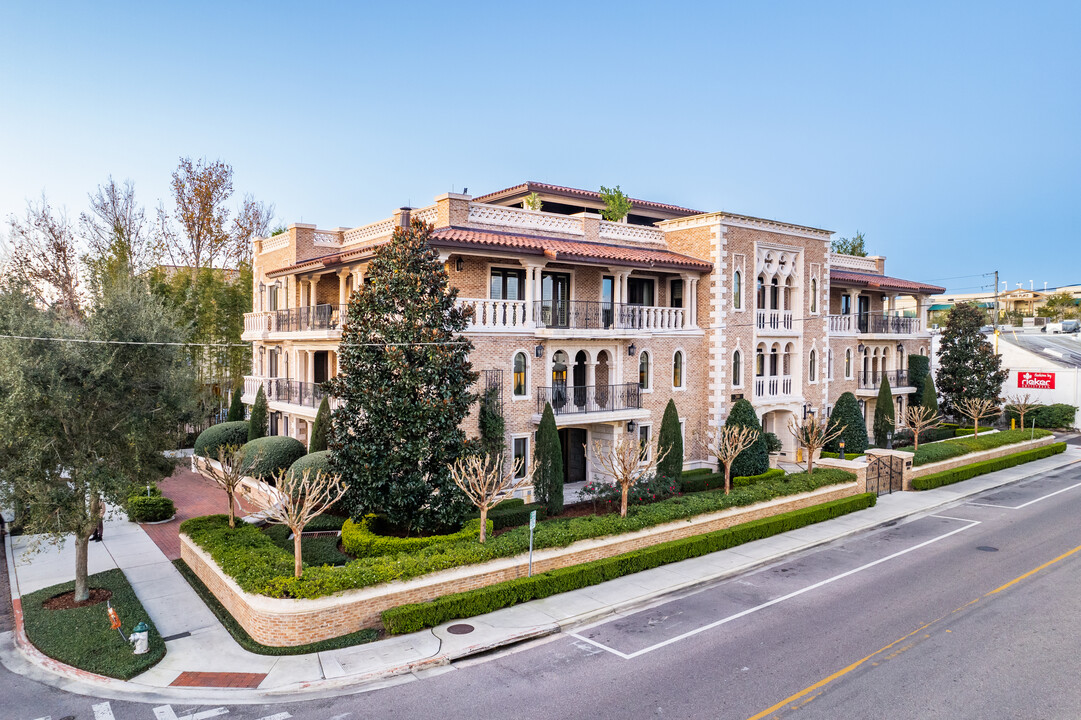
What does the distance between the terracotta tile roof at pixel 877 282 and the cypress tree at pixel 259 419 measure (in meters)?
27.0

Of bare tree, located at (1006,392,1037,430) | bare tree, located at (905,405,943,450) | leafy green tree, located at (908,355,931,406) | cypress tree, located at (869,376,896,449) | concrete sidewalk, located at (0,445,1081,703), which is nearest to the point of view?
concrete sidewalk, located at (0,445,1081,703)

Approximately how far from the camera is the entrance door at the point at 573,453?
26.0m

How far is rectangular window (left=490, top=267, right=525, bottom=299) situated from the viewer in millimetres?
23075

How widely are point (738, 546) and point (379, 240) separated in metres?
16.4

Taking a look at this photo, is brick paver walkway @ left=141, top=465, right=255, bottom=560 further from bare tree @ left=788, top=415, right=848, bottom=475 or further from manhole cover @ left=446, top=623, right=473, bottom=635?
bare tree @ left=788, top=415, right=848, bottom=475

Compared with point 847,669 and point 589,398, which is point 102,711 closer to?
point 847,669

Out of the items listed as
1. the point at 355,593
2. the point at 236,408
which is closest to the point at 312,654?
the point at 355,593

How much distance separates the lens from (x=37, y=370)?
12719 mm

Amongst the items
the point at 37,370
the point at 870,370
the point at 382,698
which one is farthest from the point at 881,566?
the point at 870,370

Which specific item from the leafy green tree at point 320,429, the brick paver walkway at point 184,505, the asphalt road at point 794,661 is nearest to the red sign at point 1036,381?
the asphalt road at point 794,661

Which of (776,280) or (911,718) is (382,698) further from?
(776,280)

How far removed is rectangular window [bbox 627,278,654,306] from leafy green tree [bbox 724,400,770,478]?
5438 mm

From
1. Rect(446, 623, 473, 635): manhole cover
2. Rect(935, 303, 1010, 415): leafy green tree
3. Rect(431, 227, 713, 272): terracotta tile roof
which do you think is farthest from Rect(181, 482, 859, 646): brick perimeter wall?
Rect(935, 303, 1010, 415): leafy green tree

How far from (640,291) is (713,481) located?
7.96 meters
